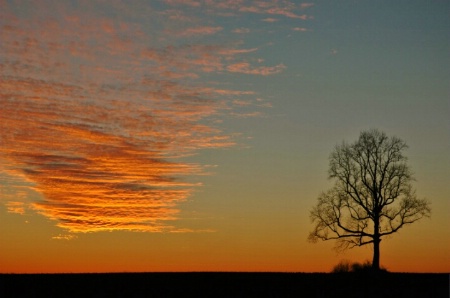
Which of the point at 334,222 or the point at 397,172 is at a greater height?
the point at 397,172
